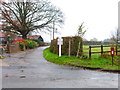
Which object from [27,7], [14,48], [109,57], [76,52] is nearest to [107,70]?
[109,57]

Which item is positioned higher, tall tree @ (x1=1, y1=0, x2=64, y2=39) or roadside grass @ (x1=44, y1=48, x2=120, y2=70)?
tall tree @ (x1=1, y1=0, x2=64, y2=39)

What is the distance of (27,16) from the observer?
113 feet

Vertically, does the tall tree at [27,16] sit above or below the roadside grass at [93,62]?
above

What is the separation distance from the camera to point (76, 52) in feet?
48.4

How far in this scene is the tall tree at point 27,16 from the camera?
3291cm

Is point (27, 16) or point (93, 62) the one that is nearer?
Answer: point (93, 62)

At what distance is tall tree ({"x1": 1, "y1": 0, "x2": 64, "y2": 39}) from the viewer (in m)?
32.9

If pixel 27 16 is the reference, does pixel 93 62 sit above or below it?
below

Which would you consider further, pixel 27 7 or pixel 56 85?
pixel 27 7

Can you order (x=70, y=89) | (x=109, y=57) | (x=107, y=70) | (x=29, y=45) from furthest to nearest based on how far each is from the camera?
1. (x=29, y=45)
2. (x=109, y=57)
3. (x=107, y=70)
4. (x=70, y=89)

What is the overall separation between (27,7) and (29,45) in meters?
8.70

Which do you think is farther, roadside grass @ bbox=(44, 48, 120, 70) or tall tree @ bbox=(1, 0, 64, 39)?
tall tree @ bbox=(1, 0, 64, 39)

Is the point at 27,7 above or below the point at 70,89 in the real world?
above

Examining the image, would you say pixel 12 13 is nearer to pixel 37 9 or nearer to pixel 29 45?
pixel 37 9
